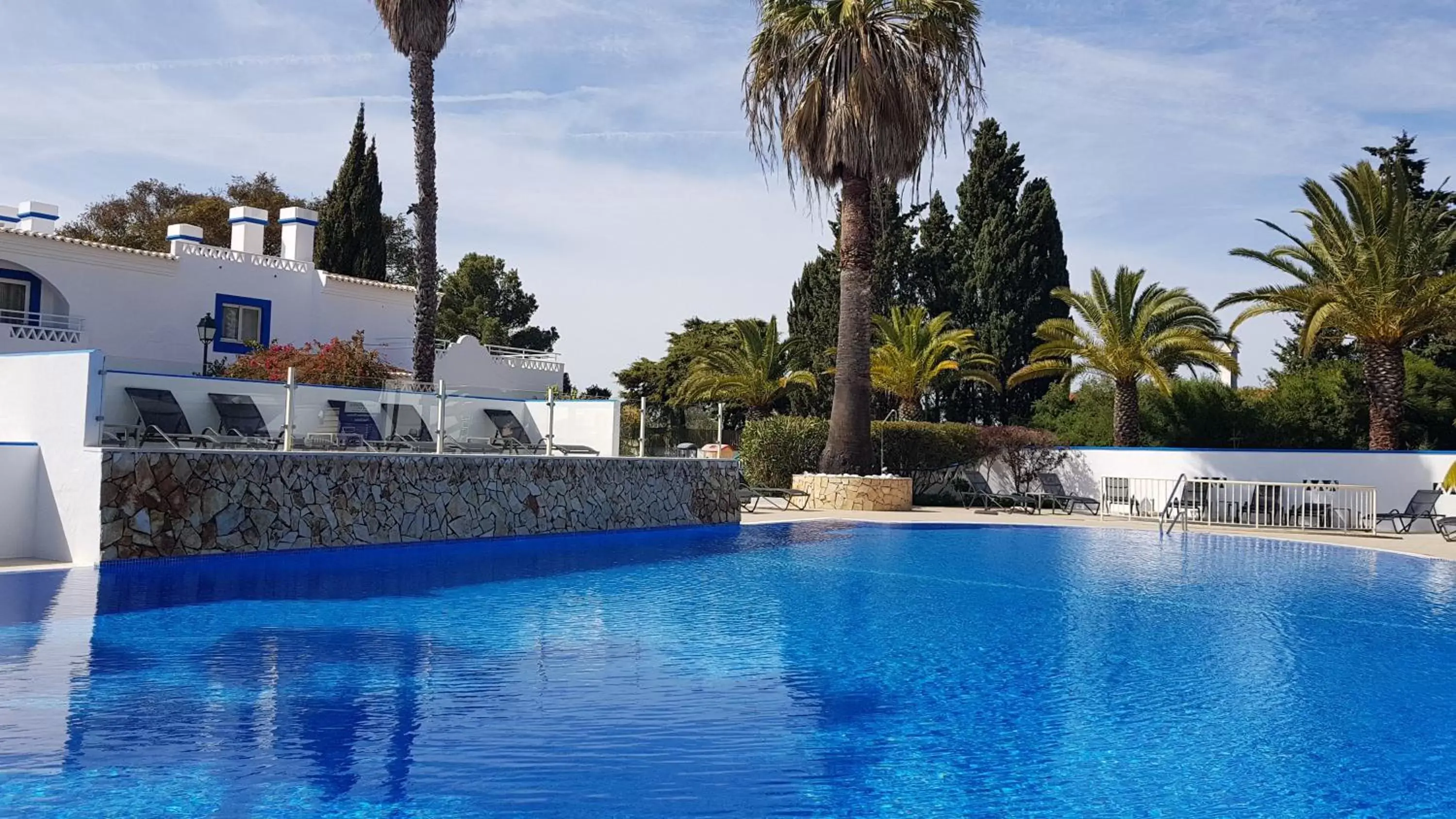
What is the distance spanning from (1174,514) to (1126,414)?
5.16 meters

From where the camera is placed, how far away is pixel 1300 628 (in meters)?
10.7

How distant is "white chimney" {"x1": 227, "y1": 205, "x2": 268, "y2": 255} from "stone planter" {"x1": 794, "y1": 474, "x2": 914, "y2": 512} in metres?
19.4

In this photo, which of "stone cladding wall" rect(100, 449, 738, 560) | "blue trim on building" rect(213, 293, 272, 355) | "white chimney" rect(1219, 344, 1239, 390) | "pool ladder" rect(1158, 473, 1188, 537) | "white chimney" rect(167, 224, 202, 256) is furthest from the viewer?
"blue trim on building" rect(213, 293, 272, 355)

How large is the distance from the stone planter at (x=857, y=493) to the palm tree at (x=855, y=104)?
0.33 meters

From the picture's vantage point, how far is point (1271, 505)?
23.7 m

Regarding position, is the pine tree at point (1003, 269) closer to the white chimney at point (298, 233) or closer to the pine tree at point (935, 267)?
the pine tree at point (935, 267)

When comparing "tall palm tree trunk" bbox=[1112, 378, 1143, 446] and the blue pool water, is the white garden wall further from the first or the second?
"tall palm tree trunk" bbox=[1112, 378, 1143, 446]

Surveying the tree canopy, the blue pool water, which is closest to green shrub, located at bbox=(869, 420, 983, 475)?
the blue pool water

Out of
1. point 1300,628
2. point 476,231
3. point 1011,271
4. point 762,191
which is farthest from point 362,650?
point 1011,271

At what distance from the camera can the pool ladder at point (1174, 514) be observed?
72.5 feet

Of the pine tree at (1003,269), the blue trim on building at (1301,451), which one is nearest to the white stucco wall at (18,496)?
the blue trim on building at (1301,451)

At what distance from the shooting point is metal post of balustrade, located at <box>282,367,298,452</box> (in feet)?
47.5

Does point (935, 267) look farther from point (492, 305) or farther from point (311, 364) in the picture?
point (492, 305)

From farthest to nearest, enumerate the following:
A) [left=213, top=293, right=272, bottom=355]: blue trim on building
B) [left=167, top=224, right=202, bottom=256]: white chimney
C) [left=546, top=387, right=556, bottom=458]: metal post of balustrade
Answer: [left=213, top=293, right=272, bottom=355]: blue trim on building < [left=167, top=224, right=202, bottom=256]: white chimney < [left=546, top=387, right=556, bottom=458]: metal post of balustrade
